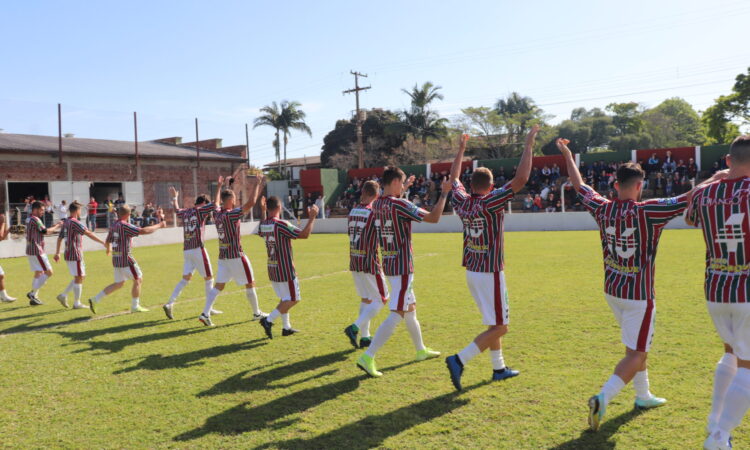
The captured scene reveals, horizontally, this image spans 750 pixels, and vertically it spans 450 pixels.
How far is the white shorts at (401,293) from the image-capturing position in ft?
18.0

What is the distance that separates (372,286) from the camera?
6.29 m

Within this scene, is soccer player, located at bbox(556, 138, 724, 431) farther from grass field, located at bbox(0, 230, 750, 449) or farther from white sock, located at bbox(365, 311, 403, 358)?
white sock, located at bbox(365, 311, 403, 358)

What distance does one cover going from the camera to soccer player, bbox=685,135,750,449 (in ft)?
11.3

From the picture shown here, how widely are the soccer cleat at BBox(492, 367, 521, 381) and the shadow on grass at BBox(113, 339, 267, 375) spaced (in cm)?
309

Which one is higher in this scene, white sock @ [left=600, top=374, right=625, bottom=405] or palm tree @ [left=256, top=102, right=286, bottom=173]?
palm tree @ [left=256, top=102, right=286, bottom=173]

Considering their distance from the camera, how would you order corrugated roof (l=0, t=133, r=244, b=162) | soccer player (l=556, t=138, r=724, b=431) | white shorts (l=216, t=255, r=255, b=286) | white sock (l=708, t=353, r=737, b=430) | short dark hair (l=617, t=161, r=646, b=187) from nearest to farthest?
white sock (l=708, t=353, r=737, b=430) < soccer player (l=556, t=138, r=724, b=431) < short dark hair (l=617, t=161, r=646, b=187) < white shorts (l=216, t=255, r=255, b=286) < corrugated roof (l=0, t=133, r=244, b=162)

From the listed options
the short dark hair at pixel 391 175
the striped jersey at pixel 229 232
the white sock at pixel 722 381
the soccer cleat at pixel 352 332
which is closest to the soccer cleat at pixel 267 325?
the soccer cleat at pixel 352 332

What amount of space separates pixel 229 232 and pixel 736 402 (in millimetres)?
6470

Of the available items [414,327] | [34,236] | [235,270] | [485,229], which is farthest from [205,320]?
[34,236]

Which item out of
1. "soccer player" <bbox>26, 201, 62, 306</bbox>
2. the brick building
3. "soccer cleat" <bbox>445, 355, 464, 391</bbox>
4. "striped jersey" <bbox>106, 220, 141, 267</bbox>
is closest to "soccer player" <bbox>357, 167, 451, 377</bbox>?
"soccer cleat" <bbox>445, 355, 464, 391</bbox>

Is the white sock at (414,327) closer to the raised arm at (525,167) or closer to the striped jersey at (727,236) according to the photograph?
the raised arm at (525,167)

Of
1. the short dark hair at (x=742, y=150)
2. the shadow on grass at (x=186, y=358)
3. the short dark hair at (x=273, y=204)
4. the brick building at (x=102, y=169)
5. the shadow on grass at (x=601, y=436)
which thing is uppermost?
the brick building at (x=102, y=169)

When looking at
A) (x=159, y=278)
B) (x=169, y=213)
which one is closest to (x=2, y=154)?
(x=169, y=213)

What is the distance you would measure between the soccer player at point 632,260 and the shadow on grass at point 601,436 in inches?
3.9
